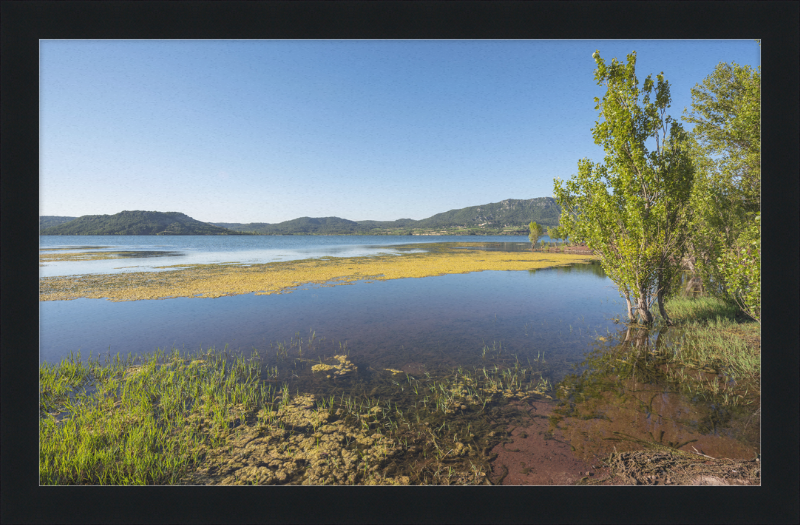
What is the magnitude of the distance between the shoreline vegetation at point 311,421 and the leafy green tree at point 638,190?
414 centimetres

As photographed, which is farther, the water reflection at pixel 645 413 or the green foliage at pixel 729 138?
the green foliage at pixel 729 138

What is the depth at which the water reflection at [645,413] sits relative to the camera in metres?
5.76

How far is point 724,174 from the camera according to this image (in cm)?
1777

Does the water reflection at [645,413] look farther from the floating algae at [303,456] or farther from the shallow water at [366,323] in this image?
the floating algae at [303,456]

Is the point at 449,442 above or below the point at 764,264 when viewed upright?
below

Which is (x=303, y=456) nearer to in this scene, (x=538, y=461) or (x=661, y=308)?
(x=538, y=461)

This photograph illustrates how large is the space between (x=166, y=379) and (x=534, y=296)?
A: 24049 millimetres

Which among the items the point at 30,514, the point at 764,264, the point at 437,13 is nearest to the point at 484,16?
the point at 437,13

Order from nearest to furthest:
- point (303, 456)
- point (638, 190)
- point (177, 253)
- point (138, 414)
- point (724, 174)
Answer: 1. point (303, 456)
2. point (138, 414)
3. point (638, 190)
4. point (724, 174)
5. point (177, 253)

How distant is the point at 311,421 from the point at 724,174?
27880mm

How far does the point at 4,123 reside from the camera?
4320 mm

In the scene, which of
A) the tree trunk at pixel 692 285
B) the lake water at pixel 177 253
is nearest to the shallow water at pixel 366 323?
the tree trunk at pixel 692 285

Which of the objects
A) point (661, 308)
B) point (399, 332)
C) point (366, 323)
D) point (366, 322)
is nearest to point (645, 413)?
point (399, 332)

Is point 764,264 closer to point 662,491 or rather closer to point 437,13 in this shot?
point 662,491
